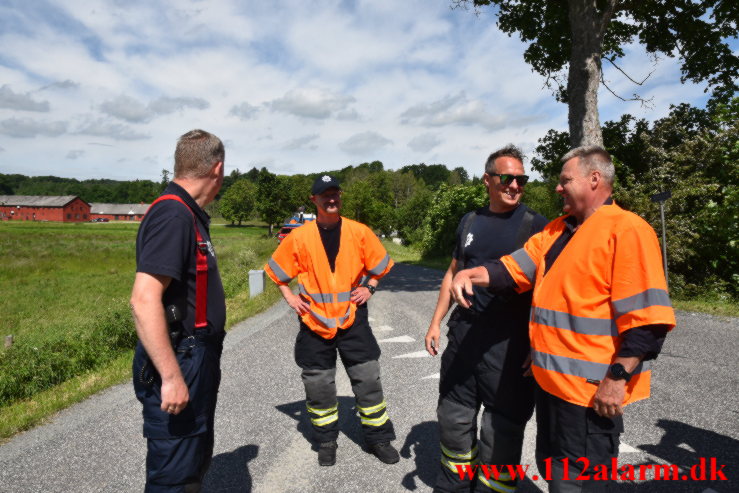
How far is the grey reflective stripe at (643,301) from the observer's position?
187cm

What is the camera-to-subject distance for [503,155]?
2939 millimetres

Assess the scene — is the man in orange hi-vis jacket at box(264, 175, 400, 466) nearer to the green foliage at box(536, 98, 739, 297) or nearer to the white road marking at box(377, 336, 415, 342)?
the white road marking at box(377, 336, 415, 342)

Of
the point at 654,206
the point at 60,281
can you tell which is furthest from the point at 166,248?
the point at 60,281

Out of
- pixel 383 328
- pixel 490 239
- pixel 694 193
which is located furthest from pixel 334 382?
pixel 694 193

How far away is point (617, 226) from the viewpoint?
2008mm

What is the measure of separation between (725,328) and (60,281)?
2445 centimetres

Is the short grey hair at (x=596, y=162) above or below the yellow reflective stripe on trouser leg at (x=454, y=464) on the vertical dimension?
above

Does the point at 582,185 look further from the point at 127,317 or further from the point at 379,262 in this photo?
the point at 127,317

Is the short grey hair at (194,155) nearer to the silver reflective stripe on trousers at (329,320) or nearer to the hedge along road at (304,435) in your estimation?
the silver reflective stripe on trousers at (329,320)

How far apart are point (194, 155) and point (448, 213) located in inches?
873

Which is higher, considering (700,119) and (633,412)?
(700,119)

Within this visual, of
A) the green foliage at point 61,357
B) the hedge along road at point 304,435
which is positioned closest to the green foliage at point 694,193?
the hedge along road at point 304,435

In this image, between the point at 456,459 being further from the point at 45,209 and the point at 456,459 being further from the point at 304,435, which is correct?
the point at 45,209

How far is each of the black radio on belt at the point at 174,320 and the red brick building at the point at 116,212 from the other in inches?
5584
